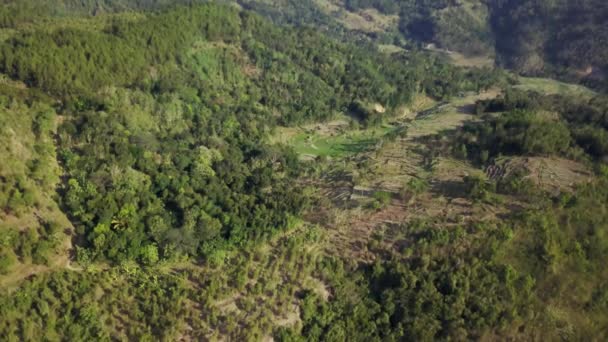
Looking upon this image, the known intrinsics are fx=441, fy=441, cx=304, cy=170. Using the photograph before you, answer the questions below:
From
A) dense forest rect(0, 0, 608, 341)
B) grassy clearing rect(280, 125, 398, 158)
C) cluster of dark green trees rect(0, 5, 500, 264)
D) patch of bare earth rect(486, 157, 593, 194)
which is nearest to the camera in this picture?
dense forest rect(0, 0, 608, 341)

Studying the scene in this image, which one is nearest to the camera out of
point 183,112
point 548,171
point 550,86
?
point 548,171

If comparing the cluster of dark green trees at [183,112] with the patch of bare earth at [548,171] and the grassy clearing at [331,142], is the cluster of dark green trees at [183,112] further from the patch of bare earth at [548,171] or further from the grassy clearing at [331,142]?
the patch of bare earth at [548,171]

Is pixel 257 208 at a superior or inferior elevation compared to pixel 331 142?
superior

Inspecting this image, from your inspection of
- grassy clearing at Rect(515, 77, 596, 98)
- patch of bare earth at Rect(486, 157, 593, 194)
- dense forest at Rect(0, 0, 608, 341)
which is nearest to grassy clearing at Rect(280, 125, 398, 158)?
dense forest at Rect(0, 0, 608, 341)

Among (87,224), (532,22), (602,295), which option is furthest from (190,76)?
(532,22)

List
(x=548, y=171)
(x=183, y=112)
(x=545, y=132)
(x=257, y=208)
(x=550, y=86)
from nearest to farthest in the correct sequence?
(x=257, y=208)
(x=548, y=171)
(x=545, y=132)
(x=183, y=112)
(x=550, y=86)

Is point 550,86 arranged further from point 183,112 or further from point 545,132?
point 183,112

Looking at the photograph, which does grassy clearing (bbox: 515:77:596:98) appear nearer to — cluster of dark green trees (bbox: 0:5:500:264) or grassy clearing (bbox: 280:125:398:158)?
cluster of dark green trees (bbox: 0:5:500:264)

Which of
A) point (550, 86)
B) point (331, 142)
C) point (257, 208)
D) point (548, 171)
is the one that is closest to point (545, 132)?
point (548, 171)

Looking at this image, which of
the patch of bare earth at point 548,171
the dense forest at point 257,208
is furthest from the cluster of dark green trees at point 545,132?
the patch of bare earth at point 548,171
